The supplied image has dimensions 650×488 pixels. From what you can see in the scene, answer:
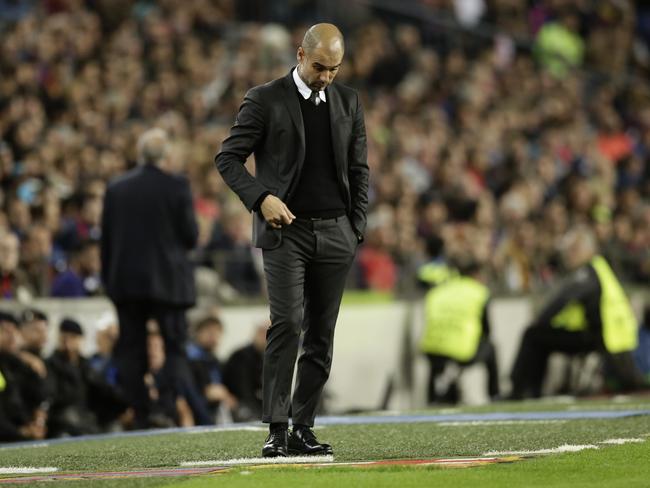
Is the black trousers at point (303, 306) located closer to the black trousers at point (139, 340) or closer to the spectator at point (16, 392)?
the black trousers at point (139, 340)

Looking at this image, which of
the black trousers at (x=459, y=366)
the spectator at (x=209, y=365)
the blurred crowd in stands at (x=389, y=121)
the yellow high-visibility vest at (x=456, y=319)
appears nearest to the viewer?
the spectator at (x=209, y=365)

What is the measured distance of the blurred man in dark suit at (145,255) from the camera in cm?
1200

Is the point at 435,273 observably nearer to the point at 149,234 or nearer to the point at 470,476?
the point at 149,234

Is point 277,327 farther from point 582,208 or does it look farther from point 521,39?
point 521,39

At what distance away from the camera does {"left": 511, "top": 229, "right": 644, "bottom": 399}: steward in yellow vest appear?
16.5 meters

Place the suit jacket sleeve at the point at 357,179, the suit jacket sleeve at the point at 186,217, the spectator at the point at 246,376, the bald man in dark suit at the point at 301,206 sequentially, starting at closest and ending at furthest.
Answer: the bald man in dark suit at the point at 301,206, the suit jacket sleeve at the point at 357,179, the suit jacket sleeve at the point at 186,217, the spectator at the point at 246,376

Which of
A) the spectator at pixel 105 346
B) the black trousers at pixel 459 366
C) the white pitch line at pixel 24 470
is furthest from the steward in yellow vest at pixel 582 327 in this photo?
the white pitch line at pixel 24 470

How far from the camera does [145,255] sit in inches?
474

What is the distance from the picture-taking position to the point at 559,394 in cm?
1725

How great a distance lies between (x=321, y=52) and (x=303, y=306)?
55.5 inches

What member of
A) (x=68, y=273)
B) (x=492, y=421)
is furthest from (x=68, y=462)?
(x=68, y=273)

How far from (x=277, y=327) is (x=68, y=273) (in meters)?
5.89

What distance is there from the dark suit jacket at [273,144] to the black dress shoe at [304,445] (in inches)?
39.6

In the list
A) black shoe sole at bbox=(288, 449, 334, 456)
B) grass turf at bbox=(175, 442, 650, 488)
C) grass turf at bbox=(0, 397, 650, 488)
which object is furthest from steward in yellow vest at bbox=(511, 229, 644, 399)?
grass turf at bbox=(175, 442, 650, 488)
